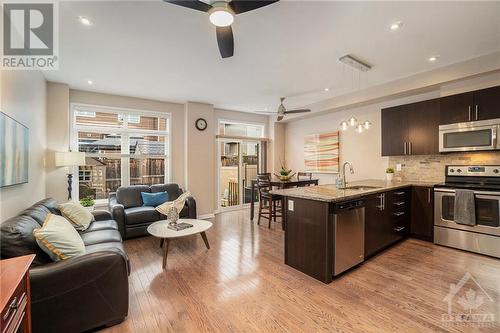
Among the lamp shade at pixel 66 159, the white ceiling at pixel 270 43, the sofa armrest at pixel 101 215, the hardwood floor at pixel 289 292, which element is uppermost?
the white ceiling at pixel 270 43

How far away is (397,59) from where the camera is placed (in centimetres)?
318

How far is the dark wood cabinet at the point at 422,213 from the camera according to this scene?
360cm

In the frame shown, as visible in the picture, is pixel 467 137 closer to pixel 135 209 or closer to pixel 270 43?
pixel 270 43

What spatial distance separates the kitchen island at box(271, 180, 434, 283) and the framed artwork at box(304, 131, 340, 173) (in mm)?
2145

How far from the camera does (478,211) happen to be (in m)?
3.12

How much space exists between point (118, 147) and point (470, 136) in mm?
6307

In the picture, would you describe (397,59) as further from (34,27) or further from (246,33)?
(34,27)

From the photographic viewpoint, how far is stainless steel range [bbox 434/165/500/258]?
301 centimetres

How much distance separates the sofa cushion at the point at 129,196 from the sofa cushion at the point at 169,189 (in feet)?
0.81

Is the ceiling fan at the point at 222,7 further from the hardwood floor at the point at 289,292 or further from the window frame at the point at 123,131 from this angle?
the window frame at the point at 123,131

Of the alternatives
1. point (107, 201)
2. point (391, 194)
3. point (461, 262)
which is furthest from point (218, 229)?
point (461, 262)

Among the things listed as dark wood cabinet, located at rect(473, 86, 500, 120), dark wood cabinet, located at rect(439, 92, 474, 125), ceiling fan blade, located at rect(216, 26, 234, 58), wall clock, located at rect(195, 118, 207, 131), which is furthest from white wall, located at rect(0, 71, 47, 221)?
dark wood cabinet, located at rect(473, 86, 500, 120)

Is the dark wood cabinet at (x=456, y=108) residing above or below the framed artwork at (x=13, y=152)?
above

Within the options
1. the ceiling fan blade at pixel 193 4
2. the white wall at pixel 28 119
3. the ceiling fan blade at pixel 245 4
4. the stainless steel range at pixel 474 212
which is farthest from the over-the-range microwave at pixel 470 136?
the white wall at pixel 28 119
